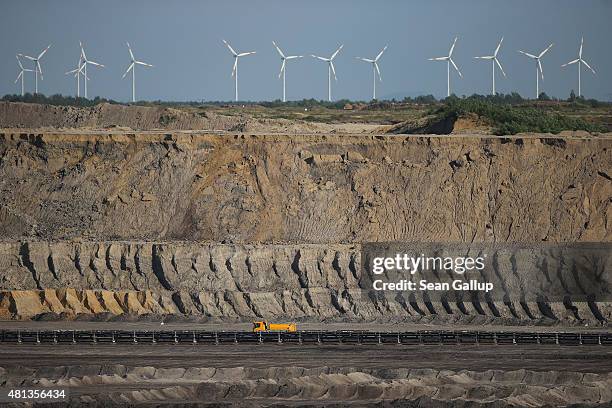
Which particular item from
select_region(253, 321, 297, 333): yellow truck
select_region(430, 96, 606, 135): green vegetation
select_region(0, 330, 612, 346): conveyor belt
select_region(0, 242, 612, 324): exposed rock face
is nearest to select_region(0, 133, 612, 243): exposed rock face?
select_region(0, 242, 612, 324): exposed rock face

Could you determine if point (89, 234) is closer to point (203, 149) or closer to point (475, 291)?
point (203, 149)

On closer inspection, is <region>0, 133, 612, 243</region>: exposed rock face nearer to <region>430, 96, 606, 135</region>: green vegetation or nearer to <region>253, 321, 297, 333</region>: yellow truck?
<region>430, 96, 606, 135</region>: green vegetation

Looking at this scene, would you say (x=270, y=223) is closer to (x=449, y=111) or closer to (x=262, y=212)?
(x=262, y=212)

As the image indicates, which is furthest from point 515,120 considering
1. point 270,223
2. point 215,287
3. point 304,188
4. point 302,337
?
point 302,337

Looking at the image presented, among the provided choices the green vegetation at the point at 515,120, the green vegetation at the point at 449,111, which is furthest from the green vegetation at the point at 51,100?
the green vegetation at the point at 515,120

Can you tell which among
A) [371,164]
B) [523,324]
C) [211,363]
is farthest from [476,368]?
[371,164]

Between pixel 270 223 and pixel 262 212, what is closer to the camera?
pixel 270 223

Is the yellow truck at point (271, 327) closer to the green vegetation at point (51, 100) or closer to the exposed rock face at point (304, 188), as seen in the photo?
the exposed rock face at point (304, 188)
